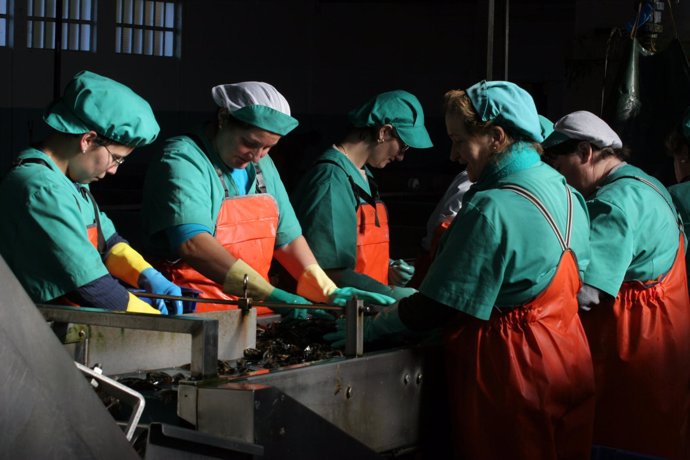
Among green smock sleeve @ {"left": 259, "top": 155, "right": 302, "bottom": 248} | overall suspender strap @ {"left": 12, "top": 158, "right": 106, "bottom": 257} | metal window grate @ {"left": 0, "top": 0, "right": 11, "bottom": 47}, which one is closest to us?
overall suspender strap @ {"left": 12, "top": 158, "right": 106, "bottom": 257}

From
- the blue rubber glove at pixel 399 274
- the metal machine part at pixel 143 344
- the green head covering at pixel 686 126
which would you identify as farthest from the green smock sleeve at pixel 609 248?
the blue rubber glove at pixel 399 274

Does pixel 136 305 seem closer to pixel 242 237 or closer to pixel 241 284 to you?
pixel 241 284

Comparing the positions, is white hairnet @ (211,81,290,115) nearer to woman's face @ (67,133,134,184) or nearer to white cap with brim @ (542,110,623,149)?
woman's face @ (67,133,134,184)

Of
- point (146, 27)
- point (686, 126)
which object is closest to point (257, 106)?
point (686, 126)

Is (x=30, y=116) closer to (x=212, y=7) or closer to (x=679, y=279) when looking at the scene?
(x=212, y=7)

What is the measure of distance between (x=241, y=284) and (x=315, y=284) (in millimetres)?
333

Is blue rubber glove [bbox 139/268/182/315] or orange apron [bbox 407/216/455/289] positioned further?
orange apron [bbox 407/216/455/289]

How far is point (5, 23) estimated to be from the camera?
12.9 metres

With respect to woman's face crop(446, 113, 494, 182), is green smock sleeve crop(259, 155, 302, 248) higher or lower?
lower

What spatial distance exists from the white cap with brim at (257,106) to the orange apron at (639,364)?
1150 mm

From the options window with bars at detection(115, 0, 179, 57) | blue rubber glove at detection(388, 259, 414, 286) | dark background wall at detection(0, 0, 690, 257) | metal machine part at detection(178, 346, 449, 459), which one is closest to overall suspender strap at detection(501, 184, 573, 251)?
metal machine part at detection(178, 346, 449, 459)

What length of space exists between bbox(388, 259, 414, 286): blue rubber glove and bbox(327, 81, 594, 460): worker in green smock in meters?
1.51

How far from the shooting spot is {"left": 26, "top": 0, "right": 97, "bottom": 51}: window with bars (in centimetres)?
1310

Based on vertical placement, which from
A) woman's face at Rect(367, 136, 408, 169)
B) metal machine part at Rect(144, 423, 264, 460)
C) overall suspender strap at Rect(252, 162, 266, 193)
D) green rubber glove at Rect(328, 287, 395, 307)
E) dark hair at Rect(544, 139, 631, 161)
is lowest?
metal machine part at Rect(144, 423, 264, 460)
